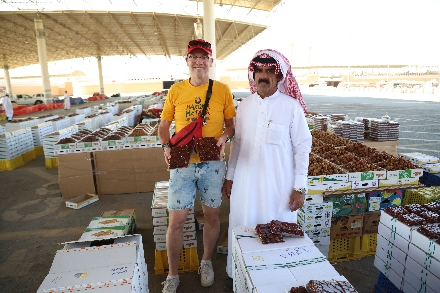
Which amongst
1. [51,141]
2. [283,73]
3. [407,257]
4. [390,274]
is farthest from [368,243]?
[51,141]

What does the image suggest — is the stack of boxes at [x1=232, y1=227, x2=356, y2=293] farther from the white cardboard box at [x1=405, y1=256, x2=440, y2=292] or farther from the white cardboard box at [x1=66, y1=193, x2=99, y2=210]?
the white cardboard box at [x1=66, y1=193, x2=99, y2=210]

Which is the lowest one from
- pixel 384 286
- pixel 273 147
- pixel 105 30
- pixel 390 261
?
pixel 384 286

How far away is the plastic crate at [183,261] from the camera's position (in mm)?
3575

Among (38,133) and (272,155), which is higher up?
(272,155)

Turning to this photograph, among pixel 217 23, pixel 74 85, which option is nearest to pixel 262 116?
pixel 217 23

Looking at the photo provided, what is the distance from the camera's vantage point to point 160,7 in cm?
2494

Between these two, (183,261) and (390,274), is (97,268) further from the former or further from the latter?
(390,274)

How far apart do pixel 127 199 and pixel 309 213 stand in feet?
12.9

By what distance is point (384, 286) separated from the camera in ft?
9.80

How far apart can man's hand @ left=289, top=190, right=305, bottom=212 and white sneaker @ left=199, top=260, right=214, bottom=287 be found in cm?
129

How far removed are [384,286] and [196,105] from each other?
2.63 m

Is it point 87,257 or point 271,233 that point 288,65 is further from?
point 87,257

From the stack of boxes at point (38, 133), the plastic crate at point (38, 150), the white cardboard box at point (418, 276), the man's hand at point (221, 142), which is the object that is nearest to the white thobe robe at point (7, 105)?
the stack of boxes at point (38, 133)

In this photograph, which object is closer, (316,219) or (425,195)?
(316,219)
